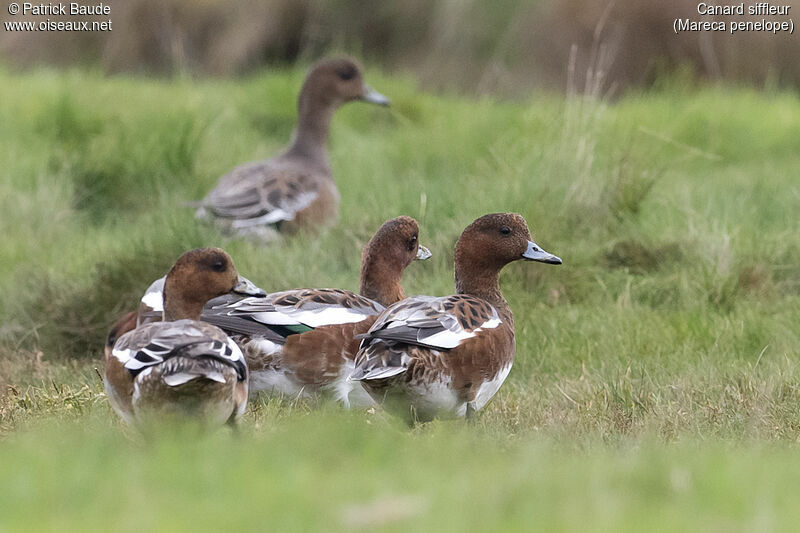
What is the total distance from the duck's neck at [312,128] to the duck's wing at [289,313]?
4091mm

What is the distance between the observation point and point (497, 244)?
5609 millimetres

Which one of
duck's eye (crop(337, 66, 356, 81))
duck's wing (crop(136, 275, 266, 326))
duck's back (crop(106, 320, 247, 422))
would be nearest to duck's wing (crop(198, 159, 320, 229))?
duck's eye (crop(337, 66, 356, 81))

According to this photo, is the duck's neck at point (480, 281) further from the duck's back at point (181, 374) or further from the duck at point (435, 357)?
the duck's back at point (181, 374)

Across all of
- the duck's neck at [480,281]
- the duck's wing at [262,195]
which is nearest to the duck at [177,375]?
the duck's neck at [480,281]

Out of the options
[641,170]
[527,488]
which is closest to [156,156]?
[641,170]

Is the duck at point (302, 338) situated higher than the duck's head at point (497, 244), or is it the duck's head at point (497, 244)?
the duck's head at point (497, 244)

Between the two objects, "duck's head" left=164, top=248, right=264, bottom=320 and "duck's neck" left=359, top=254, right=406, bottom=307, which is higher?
"duck's head" left=164, top=248, right=264, bottom=320

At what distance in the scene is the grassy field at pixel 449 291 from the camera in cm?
312

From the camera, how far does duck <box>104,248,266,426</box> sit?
13.9ft

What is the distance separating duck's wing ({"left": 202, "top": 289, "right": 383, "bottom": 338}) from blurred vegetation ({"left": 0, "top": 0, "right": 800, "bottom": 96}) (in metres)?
8.10

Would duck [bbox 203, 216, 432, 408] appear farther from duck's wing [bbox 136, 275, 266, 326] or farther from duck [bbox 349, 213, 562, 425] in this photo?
duck's wing [bbox 136, 275, 266, 326]

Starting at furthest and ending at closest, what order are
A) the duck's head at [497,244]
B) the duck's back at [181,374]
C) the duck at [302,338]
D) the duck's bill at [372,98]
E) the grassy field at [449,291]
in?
the duck's bill at [372,98], the duck's head at [497,244], the duck at [302,338], the duck's back at [181,374], the grassy field at [449,291]

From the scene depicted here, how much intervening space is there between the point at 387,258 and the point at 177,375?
6.77 feet

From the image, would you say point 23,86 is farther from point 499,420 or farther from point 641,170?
point 499,420
